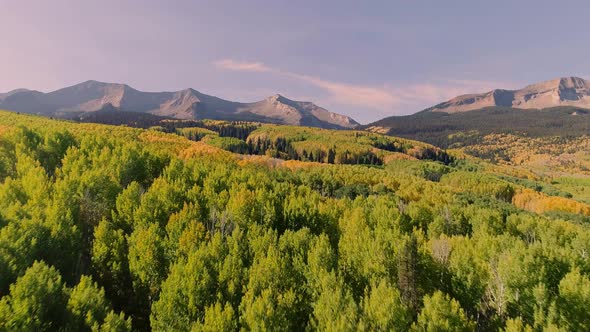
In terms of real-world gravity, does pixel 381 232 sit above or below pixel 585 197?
above

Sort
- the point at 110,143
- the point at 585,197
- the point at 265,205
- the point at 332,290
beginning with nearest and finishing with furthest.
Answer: the point at 332,290 → the point at 265,205 → the point at 110,143 → the point at 585,197

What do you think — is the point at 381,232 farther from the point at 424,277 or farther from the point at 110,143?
the point at 110,143

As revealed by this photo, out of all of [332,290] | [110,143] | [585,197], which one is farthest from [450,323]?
[585,197]

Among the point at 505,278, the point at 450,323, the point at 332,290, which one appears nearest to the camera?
the point at 450,323

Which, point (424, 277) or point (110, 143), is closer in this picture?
point (424, 277)

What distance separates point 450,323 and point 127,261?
4023 centimetres

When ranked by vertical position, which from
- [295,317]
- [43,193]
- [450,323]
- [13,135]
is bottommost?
[295,317]

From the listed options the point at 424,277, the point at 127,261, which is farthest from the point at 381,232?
the point at 127,261

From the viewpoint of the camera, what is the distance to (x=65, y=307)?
30984mm

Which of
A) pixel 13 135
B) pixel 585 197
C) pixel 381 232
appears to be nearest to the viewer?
pixel 381 232

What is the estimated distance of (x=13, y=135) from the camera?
286 ft

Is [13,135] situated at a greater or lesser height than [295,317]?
greater

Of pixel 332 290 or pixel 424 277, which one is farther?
pixel 424 277

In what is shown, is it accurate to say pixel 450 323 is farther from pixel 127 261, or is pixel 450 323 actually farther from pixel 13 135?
pixel 13 135
